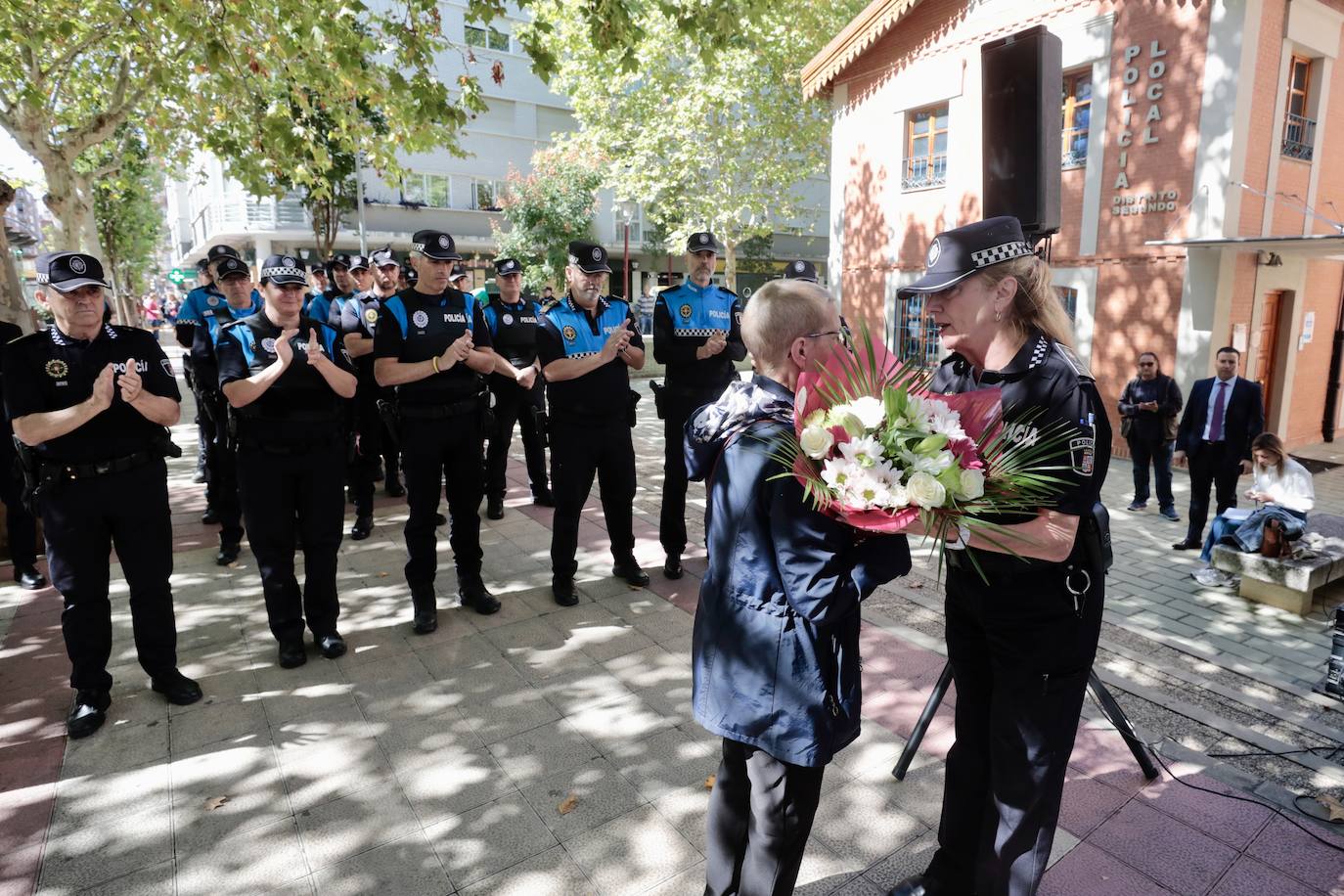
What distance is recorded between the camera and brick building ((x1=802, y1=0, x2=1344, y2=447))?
33.8 ft

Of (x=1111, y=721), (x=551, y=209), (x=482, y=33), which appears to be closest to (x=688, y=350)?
(x=1111, y=721)

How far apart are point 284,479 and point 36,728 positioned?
1.59 meters

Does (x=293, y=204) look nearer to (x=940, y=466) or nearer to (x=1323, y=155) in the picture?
(x=1323, y=155)

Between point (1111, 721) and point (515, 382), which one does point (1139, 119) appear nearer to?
point (515, 382)

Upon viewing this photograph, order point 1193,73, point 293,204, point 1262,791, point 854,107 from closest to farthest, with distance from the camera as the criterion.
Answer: point 1262,791 → point 1193,73 → point 854,107 → point 293,204

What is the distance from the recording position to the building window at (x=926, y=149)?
1405cm

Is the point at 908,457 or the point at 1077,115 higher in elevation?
the point at 1077,115

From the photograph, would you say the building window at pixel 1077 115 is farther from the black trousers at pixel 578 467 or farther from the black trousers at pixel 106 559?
the black trousers at pixel 106 559

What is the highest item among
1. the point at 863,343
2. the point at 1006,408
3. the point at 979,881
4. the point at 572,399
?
the point at 863,343

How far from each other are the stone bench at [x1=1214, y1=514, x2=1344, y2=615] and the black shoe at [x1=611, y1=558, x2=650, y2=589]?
444 cm

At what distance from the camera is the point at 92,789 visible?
3309mm

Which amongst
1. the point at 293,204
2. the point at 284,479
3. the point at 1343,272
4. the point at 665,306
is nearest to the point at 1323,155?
the point at 1343,272

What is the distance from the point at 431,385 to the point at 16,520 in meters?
3.69

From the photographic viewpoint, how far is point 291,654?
442 cm
